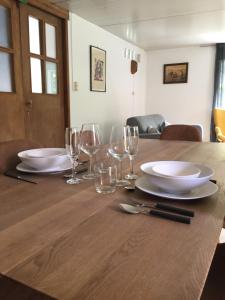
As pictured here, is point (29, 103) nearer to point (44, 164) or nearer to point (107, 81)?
point (107, 81)

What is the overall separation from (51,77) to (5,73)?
0.71m

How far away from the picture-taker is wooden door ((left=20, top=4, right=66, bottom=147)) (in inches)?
118

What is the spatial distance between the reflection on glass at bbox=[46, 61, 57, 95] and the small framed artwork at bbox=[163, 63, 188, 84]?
326 cm

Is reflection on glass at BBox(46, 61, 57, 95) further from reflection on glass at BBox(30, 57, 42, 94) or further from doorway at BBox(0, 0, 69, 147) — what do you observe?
reflection on glass at BBox(30, 57, 42, 94)

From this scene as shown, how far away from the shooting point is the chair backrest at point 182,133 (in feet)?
7.60

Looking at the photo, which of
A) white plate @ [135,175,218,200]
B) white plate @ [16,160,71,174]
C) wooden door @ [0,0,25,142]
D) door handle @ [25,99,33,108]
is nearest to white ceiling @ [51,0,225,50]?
wooden door @ [0,0,25,142]

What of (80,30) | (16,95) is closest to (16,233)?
(16,95)

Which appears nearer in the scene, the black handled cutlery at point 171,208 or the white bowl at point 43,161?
the black handled cutlery at point 171,208

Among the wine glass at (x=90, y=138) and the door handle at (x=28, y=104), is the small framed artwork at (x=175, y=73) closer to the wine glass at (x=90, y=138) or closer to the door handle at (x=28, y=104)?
the door handle at (x=28, y=104)

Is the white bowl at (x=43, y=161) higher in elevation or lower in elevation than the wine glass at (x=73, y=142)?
lower

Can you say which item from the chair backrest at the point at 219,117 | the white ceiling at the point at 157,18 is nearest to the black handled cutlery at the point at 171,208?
the white ceiling at the point at 157,18

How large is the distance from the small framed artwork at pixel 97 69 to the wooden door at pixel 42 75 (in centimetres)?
66

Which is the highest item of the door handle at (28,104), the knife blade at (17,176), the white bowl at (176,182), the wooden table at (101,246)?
the door handle at (28,104)

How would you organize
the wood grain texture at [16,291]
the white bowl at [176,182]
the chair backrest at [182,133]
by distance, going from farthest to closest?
the chair backrest at [182,133], the white bowl at [176,182], the wood grain texture at [16,291]
